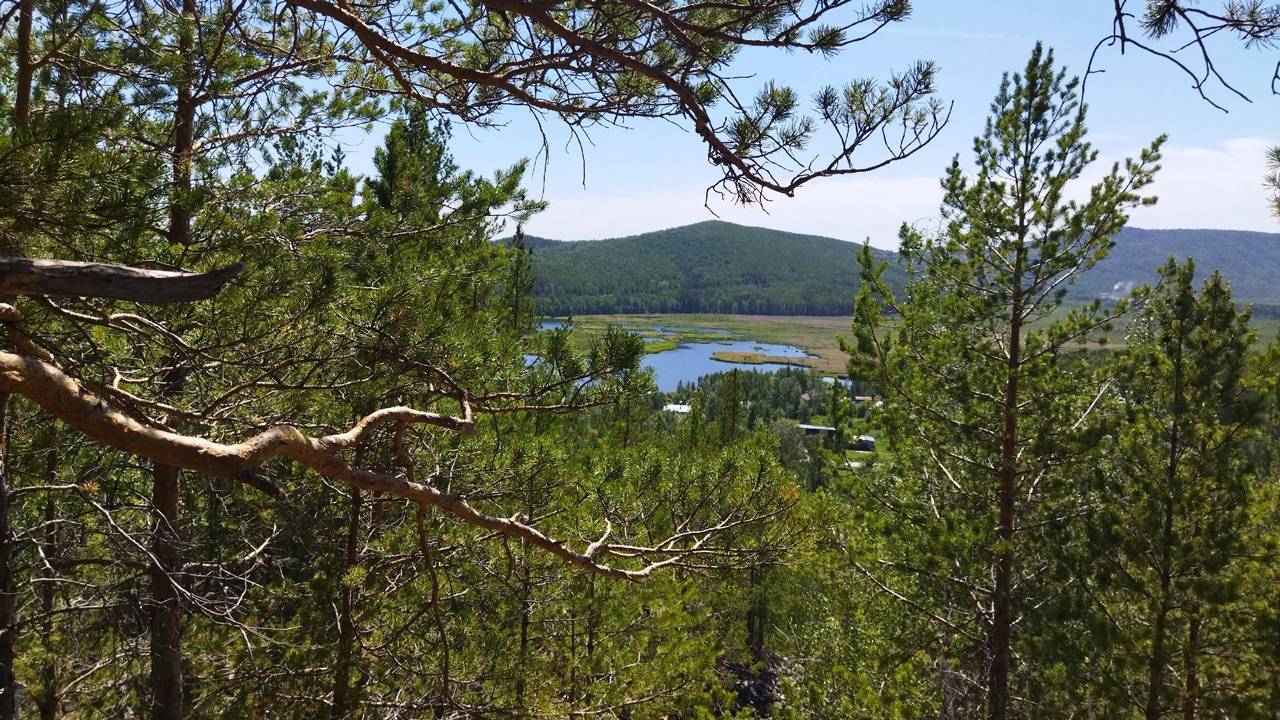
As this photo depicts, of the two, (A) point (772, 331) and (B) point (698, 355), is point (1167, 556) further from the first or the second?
(A) point (772, 331)

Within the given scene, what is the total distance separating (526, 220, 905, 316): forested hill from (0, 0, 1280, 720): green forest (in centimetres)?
12777

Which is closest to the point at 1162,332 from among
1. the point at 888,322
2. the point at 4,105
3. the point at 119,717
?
the point at 888,322

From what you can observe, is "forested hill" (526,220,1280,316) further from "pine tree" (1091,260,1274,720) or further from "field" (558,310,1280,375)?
"pine tree" (1091,260,1274,720)

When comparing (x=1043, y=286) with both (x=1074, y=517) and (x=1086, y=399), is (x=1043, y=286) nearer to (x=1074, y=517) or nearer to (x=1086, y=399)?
(x=1086, y=399)

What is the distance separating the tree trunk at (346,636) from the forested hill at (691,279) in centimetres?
12954

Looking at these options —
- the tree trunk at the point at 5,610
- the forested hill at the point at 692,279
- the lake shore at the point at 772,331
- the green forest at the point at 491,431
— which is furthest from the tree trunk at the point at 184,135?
the forested hill at the point at 692,279

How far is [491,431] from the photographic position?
5.11m

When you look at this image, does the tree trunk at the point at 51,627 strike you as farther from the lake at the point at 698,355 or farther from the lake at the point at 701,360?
the lake at the point at 698,355

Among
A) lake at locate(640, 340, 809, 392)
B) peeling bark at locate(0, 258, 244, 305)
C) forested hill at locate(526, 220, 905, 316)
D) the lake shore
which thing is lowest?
lake at locate(640, 340, 809, 392)

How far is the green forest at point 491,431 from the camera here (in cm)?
257

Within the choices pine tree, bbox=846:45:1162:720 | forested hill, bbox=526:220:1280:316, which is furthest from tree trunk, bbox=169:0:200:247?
forested hill, bbox=526:220:1280:316

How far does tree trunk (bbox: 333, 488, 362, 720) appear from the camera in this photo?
13.1ft

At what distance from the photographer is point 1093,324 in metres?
5.95

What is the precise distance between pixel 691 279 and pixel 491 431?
596ft
